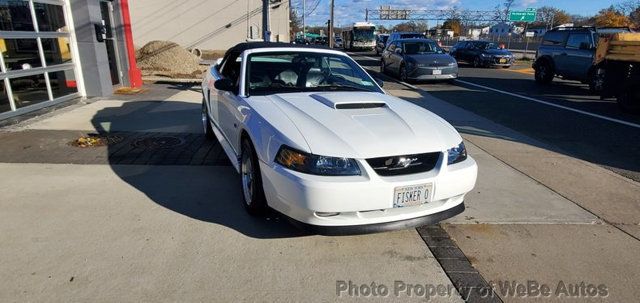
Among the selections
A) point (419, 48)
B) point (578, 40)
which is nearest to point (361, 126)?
Answer: point (419, 48)

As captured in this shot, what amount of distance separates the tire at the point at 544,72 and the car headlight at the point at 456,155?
13.5 metres

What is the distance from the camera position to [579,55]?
13.1m

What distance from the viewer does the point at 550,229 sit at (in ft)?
11.8

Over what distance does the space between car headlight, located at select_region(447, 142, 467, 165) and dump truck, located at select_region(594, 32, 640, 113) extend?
27.9 ft

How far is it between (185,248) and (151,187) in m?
1.42

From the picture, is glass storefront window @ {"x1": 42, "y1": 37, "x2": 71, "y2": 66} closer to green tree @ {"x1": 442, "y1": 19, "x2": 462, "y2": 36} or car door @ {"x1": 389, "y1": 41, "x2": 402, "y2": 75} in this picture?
car door @ {"x1": 389, "y1": 41, "x2": 402, "y2": 75}

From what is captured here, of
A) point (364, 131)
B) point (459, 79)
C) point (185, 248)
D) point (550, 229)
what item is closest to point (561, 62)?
point (459, 79)

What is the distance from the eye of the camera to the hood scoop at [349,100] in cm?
359

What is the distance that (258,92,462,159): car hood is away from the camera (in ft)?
9.38

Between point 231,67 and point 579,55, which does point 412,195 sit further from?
point 579,55

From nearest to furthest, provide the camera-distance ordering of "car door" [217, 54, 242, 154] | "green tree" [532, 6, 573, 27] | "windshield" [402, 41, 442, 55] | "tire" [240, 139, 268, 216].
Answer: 1. "tire" [240, 139, 268, 216]
2. "car door" [217, 54, 242, 154]
3. "windshield" [402, 41, 442, 55]
4. "green tree" [532, 6, 573, 27]

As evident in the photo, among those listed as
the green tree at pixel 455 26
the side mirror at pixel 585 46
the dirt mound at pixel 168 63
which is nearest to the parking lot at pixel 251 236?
the side mirror at pixel 585 46

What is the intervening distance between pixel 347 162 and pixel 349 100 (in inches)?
41.0

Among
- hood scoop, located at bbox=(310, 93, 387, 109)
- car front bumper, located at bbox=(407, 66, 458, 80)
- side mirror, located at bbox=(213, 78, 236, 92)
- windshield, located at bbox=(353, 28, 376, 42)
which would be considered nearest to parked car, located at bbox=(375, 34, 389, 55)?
windshield, located at bbox=(353, 28, 376, 42)
